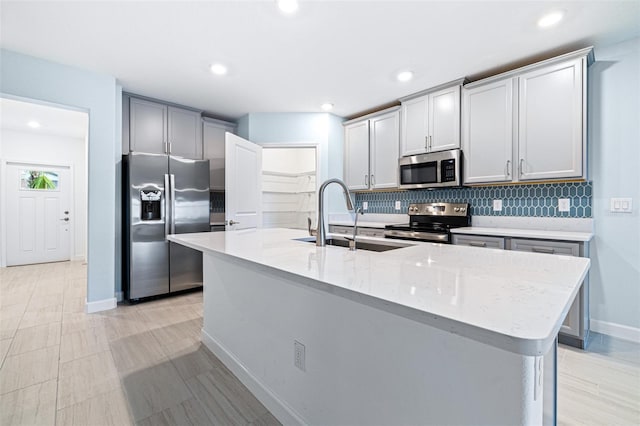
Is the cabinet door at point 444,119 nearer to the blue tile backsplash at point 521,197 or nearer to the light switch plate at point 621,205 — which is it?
the blue tile backsplash at point 521,197

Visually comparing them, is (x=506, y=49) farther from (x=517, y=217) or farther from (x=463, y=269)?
(x=463, y=269)

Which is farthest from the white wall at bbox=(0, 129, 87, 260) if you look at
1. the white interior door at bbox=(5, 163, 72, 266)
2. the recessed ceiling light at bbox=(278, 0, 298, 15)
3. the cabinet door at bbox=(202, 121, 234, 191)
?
the recessed ceiling light at bbox=(278, 0, 298, 15)

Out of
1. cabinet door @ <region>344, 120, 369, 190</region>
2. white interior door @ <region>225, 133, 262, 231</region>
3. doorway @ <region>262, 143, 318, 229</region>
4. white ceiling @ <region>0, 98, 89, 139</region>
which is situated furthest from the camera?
doorway @ <region>262, 143, 318, 229</region>

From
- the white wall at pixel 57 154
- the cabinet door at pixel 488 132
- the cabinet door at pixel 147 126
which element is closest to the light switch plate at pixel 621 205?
the cabinet door at pixel 488 132

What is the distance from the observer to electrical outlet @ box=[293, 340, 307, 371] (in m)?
1.34

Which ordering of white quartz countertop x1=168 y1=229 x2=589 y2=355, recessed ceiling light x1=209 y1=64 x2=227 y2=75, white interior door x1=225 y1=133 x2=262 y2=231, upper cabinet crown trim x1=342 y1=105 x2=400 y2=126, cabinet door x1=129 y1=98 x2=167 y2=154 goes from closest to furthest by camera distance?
white quartz countertop x1=168 y1=229 x2=589 y2=355 → recessed ceiling light x1=209 y1=64 x2=227 y2=75 → white interior door x1=225 y1=133 x2=262 y2=231 → cabinet door x1=129 y1=98 x2=167 y2=154 → upper cabinet crown trim x1=342 y1=105 x2=400 y2=126

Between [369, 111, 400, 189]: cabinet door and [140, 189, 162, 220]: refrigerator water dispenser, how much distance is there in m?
2.66

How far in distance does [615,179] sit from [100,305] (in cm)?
491

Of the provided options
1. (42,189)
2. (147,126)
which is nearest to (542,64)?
(147,126)

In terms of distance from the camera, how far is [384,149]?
3.82 m

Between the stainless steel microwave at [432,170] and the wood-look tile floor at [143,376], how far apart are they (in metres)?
1.74

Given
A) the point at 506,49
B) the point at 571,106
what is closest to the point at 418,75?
the point at 506,49

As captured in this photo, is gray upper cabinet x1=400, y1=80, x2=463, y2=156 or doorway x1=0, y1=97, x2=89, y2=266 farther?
doorway x1=0, y1=97, x2=89, y2=266

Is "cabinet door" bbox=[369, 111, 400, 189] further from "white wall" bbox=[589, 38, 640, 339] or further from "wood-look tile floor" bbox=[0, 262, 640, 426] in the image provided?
"wood-look tile floor" bbox=[0, 262, 640, 426]
